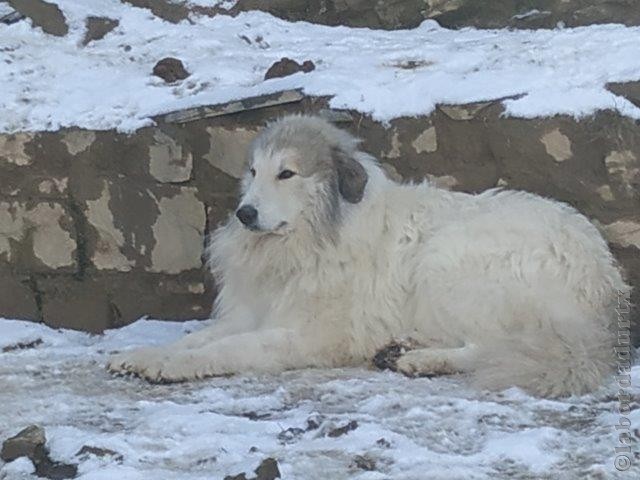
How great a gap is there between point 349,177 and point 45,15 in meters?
3.01

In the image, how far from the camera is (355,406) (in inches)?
185

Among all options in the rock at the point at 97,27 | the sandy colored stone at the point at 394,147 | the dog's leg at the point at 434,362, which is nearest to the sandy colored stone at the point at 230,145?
the sandy colored stone at the point at 394,147

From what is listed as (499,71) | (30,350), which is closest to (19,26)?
(30,350)

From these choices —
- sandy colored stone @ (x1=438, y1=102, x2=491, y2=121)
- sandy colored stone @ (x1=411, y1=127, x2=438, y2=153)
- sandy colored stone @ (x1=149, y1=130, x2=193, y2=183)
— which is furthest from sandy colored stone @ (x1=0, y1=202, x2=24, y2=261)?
sandy colored stone @ (x1=438, y1=102, x2=491, y2=121)

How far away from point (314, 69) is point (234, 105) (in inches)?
26.5

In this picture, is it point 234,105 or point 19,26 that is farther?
point 19,26

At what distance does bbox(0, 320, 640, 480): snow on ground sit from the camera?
3.89 meters

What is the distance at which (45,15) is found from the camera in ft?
24.9

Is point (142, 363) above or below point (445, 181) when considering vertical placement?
below

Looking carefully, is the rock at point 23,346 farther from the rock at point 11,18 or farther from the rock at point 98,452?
the rock at point 11,18

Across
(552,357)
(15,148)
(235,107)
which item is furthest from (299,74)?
(552,357)

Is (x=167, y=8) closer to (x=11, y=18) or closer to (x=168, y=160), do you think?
(x=11, y=18)

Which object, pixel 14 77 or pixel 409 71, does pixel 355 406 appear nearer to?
pixel 409 71

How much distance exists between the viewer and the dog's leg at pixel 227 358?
5.24 meters
